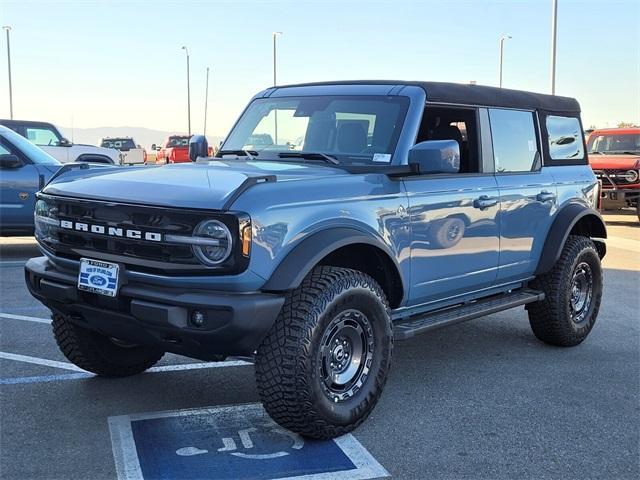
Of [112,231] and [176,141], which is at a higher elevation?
[176,141]

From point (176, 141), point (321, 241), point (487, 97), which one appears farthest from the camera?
point (176, 141)

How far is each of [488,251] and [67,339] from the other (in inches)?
109

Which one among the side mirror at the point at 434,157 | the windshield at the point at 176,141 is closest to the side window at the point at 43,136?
the side mirror at the point at 434,157

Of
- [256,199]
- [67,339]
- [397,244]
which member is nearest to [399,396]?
[397,244]

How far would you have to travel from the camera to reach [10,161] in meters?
9.21

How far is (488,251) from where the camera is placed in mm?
4754

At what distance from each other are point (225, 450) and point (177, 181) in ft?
4.49

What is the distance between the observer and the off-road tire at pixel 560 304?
5.39 meters

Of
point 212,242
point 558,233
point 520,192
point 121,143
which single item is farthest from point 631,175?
point 121,143

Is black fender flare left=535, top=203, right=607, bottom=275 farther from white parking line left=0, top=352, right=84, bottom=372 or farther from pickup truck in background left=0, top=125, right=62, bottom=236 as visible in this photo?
pickup truck in background left=0, top=125, right=62, bottom=236

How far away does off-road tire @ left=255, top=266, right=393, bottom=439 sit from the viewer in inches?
132

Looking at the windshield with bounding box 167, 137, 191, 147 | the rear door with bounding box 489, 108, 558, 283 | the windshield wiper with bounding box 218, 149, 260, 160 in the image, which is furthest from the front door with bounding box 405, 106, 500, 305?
the windshield with bounding box 167, 137, 191, 147

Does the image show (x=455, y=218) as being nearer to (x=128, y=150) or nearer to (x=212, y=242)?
(x=212, y=242)

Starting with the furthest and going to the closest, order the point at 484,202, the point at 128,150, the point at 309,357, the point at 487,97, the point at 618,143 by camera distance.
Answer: the point at 128,150 → the point at 618,143 → the point at 487,97 → the point at 484,202 → the point at 309,357
